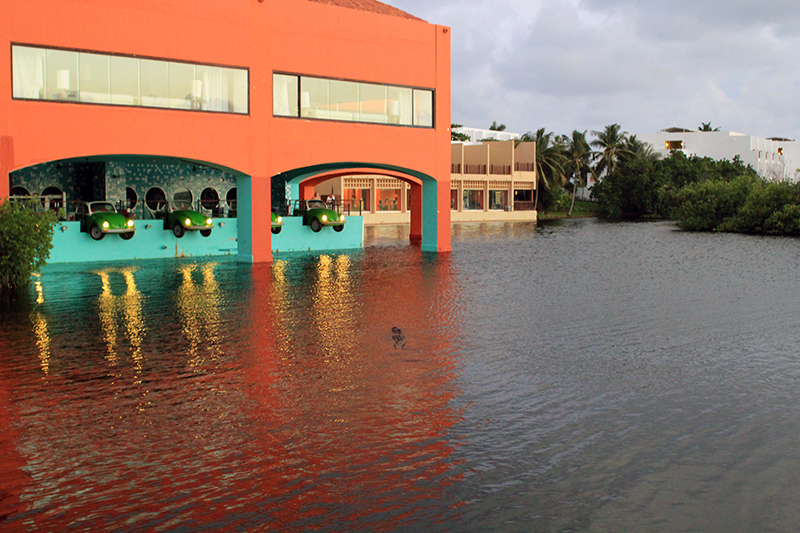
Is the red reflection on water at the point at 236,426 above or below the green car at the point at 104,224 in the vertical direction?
below

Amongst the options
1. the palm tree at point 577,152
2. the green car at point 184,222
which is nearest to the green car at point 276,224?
the green car at point 184,222

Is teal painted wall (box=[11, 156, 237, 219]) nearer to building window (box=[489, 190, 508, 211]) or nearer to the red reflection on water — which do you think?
the red reflection on water

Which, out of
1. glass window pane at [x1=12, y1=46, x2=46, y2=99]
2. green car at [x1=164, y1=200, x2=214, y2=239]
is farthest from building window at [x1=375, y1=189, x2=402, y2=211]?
glass window pane at [x1=12, y1=46, x2=46, y2=99]

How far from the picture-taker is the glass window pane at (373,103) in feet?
97.0

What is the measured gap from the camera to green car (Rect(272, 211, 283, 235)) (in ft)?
106

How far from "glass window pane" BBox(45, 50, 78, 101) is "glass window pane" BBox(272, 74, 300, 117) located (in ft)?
21.2

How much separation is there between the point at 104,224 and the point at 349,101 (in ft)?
30.5

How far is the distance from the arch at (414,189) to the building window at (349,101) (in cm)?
187

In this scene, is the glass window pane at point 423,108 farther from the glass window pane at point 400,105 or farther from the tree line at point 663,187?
the tree line at point 663,187

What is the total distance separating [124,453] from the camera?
749 cm

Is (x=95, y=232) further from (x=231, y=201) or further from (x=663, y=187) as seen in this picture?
(x=663, y=187)

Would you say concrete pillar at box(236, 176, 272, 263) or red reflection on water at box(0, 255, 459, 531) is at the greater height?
concrete pillar at box(236, 176, 272, 263)

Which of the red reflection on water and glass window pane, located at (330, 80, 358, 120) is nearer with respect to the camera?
the red reflection on water

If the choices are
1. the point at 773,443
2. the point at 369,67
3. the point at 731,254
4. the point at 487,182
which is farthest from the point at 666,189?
the point at 773,443
